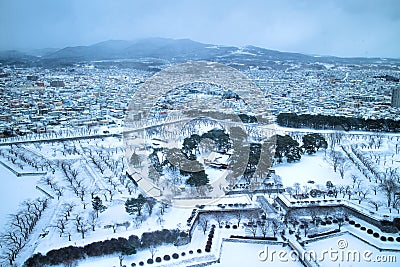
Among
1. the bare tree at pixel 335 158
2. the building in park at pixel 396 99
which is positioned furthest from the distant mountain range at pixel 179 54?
the bare tree at pixel 335 158

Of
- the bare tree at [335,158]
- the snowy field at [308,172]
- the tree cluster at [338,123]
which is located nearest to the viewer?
the snowy field at [308,172]

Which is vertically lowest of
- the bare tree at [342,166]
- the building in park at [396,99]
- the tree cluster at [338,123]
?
the bare tree at [342,166]

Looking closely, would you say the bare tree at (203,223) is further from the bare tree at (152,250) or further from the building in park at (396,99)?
the building in park at (396,99)

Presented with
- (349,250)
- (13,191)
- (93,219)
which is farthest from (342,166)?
(13,191)

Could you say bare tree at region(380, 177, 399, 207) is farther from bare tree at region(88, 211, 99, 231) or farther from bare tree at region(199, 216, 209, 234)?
bare tree at region(88, 211, 99, 231)

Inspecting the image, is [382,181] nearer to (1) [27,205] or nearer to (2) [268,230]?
(2) [268,230]

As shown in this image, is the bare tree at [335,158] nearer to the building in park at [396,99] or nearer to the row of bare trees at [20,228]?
the row of bare trees at [20,228]

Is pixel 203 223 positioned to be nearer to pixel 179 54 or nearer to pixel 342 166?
pixel 342 166

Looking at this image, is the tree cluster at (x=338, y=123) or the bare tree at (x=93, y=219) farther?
the tree cluster at (x=338, y=123)

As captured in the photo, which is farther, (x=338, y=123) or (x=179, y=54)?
(x=179, y=54)

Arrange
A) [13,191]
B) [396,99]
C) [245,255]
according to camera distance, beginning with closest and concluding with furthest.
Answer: [245,255] < [13,191] < [396,99]

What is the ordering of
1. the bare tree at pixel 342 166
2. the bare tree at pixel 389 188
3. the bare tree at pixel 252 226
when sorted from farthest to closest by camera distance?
the bare tree at pixel 342 166, the bare tree at pixel 389 188, the bare tree at pixel 252 226

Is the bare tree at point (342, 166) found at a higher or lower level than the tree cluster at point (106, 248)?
higher
